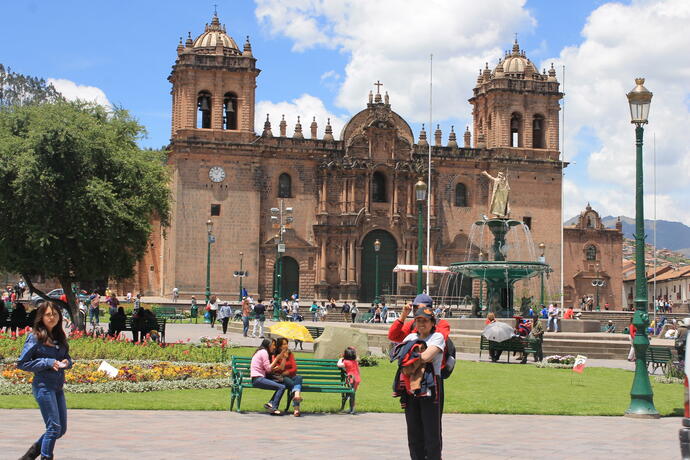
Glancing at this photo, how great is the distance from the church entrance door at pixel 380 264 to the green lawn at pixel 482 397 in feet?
111

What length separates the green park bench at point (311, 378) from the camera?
12664 mm

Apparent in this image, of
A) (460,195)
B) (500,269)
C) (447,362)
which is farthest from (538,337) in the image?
(460,195)

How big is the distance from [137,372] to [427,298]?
7935 millimetres

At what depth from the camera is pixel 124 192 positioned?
26.6 m

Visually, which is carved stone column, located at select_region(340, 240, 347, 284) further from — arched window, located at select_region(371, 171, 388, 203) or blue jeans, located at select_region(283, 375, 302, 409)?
blue jeans, located at select_region(283, 375, 302, 409)

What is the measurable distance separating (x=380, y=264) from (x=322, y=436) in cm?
4299

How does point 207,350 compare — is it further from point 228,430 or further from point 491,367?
point 228,430

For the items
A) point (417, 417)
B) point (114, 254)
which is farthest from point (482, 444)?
point (114, 254)

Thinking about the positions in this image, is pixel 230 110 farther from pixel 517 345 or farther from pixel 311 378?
pixel 311 378

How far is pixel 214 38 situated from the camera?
170ft

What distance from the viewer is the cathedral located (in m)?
50.7

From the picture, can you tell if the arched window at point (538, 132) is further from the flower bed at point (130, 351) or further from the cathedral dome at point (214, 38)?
the flower bed at point (130, 351)

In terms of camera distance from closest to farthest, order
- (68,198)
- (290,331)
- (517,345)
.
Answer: (290,331)
(517,345)
(68,198)

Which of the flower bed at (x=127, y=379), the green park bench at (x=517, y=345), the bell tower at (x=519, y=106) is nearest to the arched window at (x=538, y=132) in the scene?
the bell tower at (x=519, y=106)
